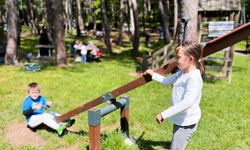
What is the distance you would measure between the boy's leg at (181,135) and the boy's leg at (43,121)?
291 cm

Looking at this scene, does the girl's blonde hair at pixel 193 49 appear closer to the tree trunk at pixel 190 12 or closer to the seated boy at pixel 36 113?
the seated boy at pixel 36 113

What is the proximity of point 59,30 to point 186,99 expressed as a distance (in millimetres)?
11948

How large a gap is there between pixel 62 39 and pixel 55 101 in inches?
257

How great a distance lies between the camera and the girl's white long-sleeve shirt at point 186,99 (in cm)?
381

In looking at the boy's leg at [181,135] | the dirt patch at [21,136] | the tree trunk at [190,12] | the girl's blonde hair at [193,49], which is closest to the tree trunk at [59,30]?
the tree trunk at [190,12]

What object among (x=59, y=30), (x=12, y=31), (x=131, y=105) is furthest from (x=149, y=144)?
(x=12, y=31)

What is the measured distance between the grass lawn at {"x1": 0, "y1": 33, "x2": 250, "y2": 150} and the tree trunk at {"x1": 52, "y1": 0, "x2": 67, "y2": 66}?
66cm

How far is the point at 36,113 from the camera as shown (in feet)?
21.6

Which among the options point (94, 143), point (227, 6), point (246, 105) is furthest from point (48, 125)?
point (227, 6)

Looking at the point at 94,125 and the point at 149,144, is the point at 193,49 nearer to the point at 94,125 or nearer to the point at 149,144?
the point at 94,125

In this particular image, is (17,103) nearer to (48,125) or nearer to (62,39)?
(48,125)

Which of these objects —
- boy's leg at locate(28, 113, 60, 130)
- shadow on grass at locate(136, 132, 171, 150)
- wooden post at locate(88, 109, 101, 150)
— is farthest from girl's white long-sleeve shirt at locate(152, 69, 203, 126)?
boy's leg at locate(28, 113, 60, 130)

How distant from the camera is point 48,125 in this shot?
645 centimetres

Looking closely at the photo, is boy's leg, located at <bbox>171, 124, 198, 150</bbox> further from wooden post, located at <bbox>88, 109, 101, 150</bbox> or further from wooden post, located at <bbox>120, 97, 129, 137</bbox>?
wooden post, located at <bbox>120, 97, 129, 137</bbox>
